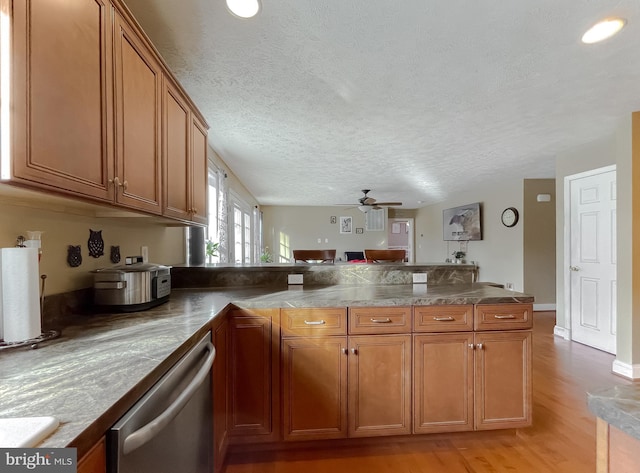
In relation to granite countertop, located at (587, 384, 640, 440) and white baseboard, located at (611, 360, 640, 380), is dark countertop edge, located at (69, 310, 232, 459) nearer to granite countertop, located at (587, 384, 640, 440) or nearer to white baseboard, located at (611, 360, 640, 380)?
granite countertop, located at (587, 384, 640, 440)

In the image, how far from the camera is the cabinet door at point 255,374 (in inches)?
63.9

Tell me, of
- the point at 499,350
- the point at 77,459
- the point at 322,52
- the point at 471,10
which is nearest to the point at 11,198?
the point at 77,459

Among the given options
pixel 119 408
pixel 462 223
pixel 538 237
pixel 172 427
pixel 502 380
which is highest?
pixel 462 223

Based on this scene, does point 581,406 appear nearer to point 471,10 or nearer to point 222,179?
point 471,10

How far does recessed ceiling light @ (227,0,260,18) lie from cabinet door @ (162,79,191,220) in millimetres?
475

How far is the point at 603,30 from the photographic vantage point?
4.87 feet

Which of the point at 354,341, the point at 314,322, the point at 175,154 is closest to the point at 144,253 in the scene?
the point at 175,154

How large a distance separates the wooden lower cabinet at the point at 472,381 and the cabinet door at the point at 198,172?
1.58m

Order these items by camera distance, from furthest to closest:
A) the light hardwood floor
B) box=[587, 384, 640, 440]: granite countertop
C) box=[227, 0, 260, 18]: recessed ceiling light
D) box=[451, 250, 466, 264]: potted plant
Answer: box=[451, 250, 466, 264]: potted plant < the light hardwood floor < box=[227, 0, 260, 18]: recessed ceiling light < box=[587, 384, 640, 440]: granite countertop

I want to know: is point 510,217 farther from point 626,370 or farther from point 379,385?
point 379,385

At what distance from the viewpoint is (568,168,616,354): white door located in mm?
3148

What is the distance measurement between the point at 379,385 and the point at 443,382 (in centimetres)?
37

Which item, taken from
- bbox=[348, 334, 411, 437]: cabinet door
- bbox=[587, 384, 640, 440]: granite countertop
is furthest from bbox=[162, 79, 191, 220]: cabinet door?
bbox=[587, 384, 640, 440]: granite countertop

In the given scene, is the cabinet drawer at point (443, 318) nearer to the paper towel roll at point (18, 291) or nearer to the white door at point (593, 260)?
the paper towel roll at point (18, 291)
